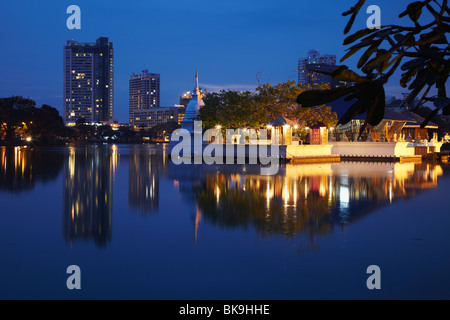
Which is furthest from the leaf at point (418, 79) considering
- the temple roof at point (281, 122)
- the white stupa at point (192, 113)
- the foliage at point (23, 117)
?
the foliage at point (23, 117)

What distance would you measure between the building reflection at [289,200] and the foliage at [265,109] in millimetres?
18090

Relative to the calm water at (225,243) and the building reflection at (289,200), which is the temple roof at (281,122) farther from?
the calm water at (225,243)

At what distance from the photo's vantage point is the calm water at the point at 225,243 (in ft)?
21.0

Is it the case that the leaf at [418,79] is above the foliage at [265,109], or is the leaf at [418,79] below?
below

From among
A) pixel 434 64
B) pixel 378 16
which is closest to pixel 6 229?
pixel 378 16

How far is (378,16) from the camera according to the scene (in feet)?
16.1

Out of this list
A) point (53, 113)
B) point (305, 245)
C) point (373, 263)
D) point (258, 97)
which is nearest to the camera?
point (373, 263)

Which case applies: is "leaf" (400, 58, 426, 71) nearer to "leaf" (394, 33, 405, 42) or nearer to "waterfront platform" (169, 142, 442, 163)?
"leaf" (394, 33, 405, 42)

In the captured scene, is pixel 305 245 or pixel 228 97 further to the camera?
pixel 228 97

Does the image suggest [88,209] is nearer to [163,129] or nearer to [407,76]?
[407,76]
